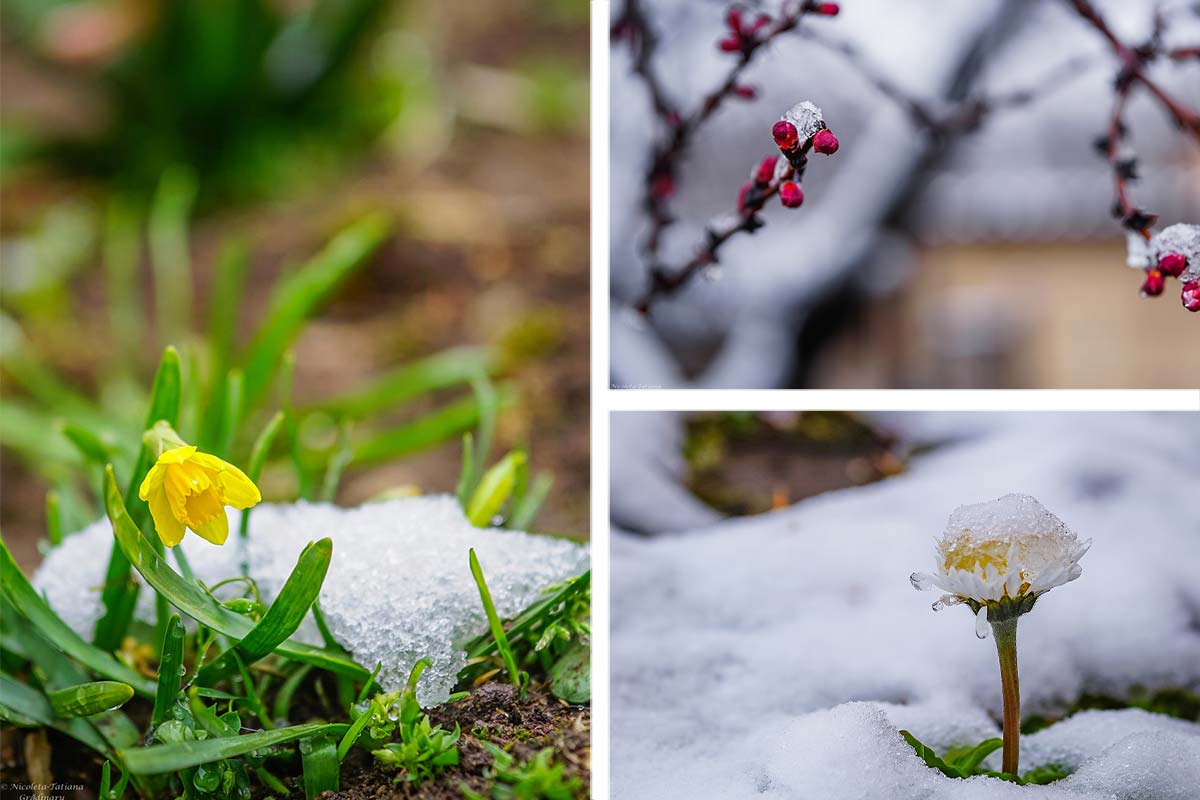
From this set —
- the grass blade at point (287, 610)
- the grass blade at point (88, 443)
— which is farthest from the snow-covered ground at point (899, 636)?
the grass blade at point (88, 443)

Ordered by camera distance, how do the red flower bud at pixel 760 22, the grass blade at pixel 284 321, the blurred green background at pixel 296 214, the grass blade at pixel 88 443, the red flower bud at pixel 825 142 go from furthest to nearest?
1. the blurred green background at pixel 296 214
2. the grass blade at pixel 284 321
3. the grass blade at pixel 88 443
4. the red flower bud at pixel 760 22
5. the red flower bud at pixel 825 142

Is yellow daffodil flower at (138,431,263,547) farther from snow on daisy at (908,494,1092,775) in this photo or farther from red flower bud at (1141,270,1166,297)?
red flower bud at (1141,270,1166,297)

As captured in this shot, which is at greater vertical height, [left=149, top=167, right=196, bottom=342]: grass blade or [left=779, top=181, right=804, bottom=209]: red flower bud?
[left=149, top=167, right=196, bottom=342]: grass blade

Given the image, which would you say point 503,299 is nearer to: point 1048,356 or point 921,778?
point 921,778

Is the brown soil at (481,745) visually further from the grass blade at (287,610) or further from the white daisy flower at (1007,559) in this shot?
the white daisy flower at (1007,559)

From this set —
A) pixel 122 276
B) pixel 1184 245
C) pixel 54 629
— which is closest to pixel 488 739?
pixel 54 629

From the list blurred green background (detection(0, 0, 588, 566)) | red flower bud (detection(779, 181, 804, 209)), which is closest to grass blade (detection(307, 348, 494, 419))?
blurred green background (detection(0, 0, 588, 566))
